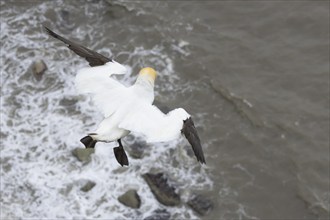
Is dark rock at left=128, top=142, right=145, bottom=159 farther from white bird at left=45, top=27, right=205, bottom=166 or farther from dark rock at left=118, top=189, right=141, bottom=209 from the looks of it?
white bird at left=45, top=27, right=205, bottom=166

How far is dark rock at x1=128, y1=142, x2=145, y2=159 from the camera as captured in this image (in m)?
12.5

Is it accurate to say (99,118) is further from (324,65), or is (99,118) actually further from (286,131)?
(324,65)

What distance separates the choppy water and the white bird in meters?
4.64

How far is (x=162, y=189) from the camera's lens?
39.0 ft

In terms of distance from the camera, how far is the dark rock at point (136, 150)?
41.1 feet

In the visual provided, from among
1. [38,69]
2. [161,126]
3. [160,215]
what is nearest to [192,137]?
[161,126]

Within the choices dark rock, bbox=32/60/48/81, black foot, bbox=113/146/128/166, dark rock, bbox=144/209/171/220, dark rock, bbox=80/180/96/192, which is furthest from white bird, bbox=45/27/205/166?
dark rock, bbox=32/60/48/81

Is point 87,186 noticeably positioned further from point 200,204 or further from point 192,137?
point 192,137

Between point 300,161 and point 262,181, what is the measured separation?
100 cm

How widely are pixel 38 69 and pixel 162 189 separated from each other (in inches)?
184

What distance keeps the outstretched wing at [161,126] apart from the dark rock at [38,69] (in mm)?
7471

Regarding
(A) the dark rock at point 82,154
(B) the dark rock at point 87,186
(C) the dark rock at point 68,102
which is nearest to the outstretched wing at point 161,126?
(B) the dark rock at point 87,186

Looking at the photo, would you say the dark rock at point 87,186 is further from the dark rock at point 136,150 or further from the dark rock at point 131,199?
the dark rock at point 136,150

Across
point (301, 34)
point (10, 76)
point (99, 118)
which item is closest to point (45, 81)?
point (10, 76)
